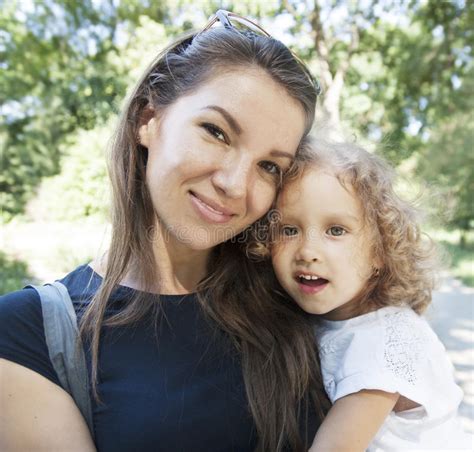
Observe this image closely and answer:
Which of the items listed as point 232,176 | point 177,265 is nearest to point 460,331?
point 177,265

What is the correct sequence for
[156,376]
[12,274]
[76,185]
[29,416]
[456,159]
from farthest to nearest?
1. [456,159]
2. [76,185]
3. [12,274]
4. [156,376]
5. [29,416]

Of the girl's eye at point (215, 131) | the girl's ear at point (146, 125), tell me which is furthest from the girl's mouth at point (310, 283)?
the girl's ear at point (146, 125)

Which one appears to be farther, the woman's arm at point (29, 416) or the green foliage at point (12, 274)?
the green foliage at point (12, 274)

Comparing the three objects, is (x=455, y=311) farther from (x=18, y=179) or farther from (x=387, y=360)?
(x=18, y=179)

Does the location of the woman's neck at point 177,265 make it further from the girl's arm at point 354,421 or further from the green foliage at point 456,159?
the green foliage at point 456,159

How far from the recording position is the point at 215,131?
136cm

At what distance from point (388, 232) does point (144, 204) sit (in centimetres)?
90

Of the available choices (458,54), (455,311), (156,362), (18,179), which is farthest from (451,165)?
(156,362)

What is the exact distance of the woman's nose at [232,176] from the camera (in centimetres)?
136

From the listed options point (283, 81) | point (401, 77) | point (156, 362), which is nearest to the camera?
point (156, 362)

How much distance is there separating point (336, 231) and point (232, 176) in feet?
1.51

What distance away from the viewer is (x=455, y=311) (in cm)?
680

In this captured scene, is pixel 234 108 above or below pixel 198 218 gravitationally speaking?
above

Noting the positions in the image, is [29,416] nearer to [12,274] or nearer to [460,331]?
[460,331]
